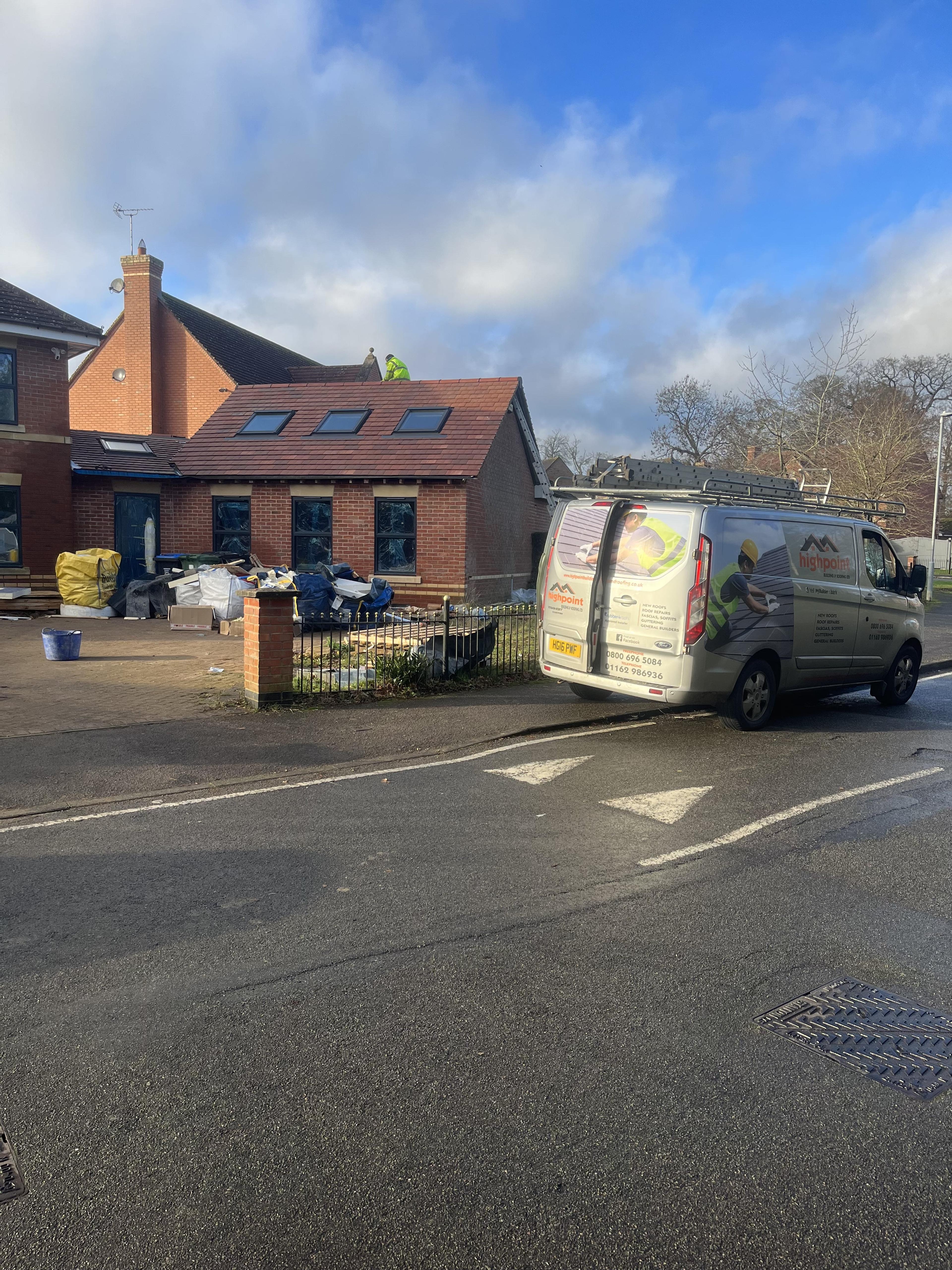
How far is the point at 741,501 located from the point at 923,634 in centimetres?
1275

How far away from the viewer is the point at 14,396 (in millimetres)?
18984

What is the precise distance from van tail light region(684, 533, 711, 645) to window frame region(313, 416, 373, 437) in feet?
48.4

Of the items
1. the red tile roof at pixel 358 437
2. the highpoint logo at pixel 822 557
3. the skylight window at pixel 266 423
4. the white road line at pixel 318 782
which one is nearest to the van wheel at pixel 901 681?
the highpoint logo at pixel 822 557

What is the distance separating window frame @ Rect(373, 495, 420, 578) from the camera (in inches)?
811

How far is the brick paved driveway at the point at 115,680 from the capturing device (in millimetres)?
9000

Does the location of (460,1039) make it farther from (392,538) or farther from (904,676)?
(392,538)

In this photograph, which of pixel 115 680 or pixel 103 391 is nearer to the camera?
pixel 115 680

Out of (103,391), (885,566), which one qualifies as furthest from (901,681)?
(103,391)

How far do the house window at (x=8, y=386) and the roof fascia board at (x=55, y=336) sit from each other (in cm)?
42

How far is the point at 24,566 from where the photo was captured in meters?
19.3

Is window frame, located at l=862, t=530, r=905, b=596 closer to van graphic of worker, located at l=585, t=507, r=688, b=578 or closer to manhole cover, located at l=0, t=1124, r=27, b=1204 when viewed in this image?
van graphic of worker, located at l=585, t=507, r=688, b=578

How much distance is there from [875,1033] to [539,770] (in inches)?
162

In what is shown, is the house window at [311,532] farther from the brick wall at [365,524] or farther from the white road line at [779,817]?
the white road line at [779,817]

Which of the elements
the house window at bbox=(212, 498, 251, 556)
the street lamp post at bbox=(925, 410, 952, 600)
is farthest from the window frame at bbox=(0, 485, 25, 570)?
the street lamp post at bbox=(925, 410, 952, 600)
